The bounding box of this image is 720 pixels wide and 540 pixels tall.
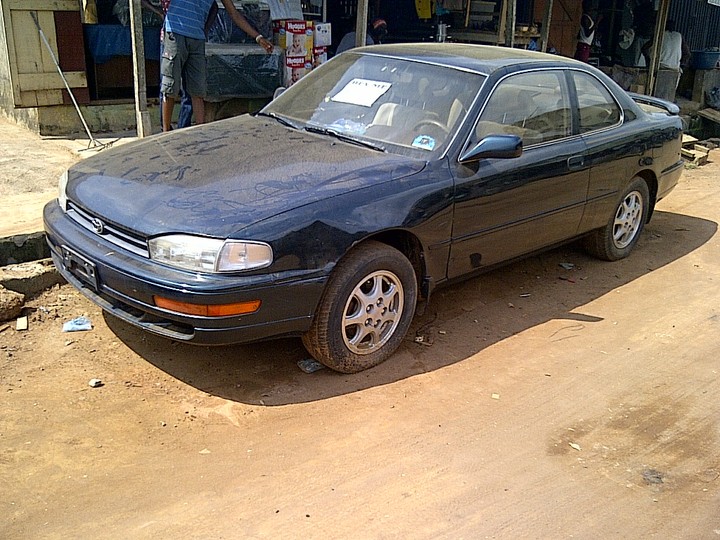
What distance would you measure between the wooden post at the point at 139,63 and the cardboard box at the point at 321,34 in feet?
8.75

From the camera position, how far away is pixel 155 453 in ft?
11.3

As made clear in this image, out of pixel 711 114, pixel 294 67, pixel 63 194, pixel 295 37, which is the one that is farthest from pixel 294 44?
pixel 711 114

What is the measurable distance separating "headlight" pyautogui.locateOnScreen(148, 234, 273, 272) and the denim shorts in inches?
167

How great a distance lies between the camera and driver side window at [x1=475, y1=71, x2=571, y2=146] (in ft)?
15.5

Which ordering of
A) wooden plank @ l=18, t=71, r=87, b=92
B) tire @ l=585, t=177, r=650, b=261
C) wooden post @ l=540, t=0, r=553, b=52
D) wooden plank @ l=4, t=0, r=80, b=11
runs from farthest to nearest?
1. wooden post @ l=540, t=0, r=553, b=52
2. wooden plank @ l=18, t=71, r=87, b=92
3. wooden plank @ l=4, t=0, r=80, b=11
4. tire @ l=585, t=177, r=650, b=261

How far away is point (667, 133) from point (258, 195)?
159 inches

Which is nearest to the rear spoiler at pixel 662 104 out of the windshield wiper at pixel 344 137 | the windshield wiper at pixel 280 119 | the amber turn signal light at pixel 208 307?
the windshield wiper at pixel 344 137

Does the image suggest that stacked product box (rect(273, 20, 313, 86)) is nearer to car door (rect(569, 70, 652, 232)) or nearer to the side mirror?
car door (rect(569, 70, 652, 232))

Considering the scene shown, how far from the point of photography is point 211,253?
3533 mm

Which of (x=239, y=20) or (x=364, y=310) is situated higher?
(x=239, y=20)

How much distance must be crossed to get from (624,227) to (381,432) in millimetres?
3479

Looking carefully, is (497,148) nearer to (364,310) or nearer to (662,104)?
(364,310)

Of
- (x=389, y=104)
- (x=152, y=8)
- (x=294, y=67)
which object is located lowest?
(x=294, y=67)

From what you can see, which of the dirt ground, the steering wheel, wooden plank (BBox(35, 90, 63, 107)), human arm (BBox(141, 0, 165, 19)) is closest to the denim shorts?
human arm (BBox(141, 0, 165, 19))
